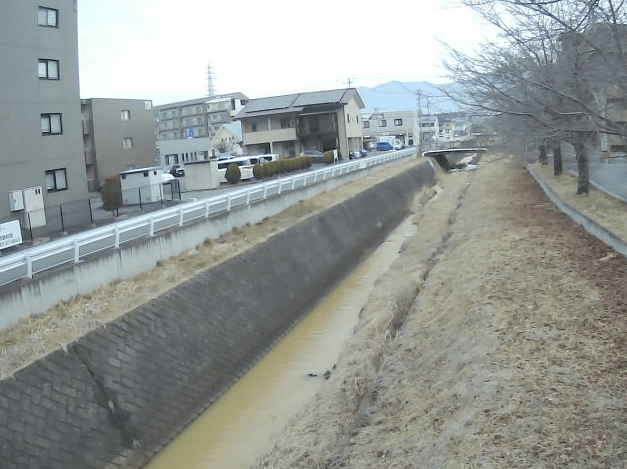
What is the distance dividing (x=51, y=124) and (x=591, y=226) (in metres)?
17.1

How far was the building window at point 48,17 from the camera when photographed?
2009cm

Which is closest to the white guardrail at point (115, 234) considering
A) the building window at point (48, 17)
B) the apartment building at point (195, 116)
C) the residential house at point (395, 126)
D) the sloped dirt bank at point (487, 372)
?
the sloped dirt bank at point (487, 372)

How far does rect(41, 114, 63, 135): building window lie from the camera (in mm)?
20219

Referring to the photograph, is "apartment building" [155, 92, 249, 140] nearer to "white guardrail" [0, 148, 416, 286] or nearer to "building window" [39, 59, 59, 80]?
"building window" [39, 59, 59, 80]

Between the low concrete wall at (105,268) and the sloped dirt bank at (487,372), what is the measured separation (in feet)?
14.2

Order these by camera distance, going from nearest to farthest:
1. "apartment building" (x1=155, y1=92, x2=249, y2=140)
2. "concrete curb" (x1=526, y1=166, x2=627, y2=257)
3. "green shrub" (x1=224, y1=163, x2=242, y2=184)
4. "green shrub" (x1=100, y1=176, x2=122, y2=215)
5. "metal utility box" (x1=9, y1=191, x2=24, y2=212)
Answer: "concrete curb" (x1=526, y1=166, x2=627, y2=257) < "metal utility box" (x1=9, y1=191, x2=24, y2=212) < "green shrub" (x1=100, y1=176, x2=122, y2=215) < "green shrub" (x1=224, y1=163, x2=242, y2=184) < "apartment building" (x1=155, y1=92, x2=249, y2=140)

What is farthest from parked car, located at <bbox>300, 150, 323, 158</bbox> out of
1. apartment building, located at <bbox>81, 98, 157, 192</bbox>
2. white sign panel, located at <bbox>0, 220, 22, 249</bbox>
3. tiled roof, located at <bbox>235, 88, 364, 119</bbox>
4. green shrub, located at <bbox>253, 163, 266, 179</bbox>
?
white sign panel, located at <bbox>0, 220, 22, 249</bbox>

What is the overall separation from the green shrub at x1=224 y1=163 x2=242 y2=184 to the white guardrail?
8.59 meters

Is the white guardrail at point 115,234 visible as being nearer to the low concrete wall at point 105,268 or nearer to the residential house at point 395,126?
the low concrete wall at point 105,268

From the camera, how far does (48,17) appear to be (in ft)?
67.2

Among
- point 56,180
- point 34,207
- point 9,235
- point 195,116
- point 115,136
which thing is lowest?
point 9,235

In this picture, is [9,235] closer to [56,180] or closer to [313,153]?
[56,180]

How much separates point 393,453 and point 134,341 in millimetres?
4879

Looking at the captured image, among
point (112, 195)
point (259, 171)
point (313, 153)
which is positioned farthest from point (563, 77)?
point (313, 153)
